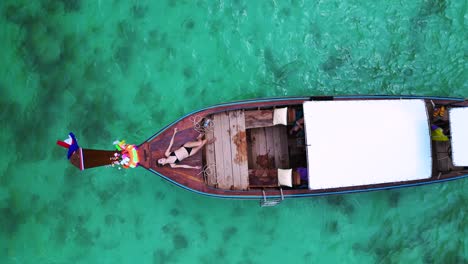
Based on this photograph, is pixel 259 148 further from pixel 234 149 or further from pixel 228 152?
pixel 228 152

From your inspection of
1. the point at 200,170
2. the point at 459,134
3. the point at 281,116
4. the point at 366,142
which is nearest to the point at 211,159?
the point at 200,170

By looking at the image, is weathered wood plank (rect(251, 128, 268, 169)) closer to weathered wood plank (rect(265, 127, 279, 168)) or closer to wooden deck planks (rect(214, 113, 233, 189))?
weathered wood plank (rect(265, 127, 279, 168))

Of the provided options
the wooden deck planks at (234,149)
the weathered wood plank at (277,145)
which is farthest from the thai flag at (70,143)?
the weathered wood plank at (277,145)

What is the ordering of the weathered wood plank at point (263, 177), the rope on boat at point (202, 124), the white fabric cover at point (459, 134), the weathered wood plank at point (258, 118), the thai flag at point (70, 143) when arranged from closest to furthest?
the thai flag at point (70, 143), the white fabric cover at point (459, 134), the rope on boat at point (202, 124), the weathered wood plank at point (258, 118), the weathered wood plank at point (263, 177)

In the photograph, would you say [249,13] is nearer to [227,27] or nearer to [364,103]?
[227,27]

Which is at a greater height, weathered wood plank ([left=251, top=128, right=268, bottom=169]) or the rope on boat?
the rope on boat

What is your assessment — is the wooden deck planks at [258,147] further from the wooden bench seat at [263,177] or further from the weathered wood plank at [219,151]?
the weathered wood plank at [219,151]

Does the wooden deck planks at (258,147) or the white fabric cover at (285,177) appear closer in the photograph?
the white fabric cover at (285,177)

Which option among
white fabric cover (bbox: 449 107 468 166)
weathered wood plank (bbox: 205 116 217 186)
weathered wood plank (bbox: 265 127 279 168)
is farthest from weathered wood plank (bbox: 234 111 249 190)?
white fabric cover (bbox: 449 107 468 166)
